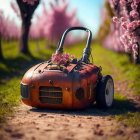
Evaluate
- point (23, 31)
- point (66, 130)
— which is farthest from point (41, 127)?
point (23, 31)

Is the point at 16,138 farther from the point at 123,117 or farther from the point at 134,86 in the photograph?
the point at 134,86

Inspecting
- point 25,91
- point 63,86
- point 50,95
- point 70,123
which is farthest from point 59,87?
point 70,123

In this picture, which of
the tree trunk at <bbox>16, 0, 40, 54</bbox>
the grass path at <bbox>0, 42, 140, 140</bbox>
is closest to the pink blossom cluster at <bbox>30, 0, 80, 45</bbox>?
the tree trunk at <bbox>16, 0, 40, 54</bbox>

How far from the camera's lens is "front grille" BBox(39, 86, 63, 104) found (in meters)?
5.97

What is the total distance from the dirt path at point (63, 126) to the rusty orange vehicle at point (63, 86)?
242mm

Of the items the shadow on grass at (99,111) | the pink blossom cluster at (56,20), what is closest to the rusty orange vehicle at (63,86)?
the shadow on grass at (99,111)

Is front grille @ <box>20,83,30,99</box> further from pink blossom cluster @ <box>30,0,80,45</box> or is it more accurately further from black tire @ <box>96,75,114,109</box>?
pink blossom cluster @ <box>30,0,80,45</box>

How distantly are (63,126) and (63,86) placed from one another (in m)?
1.10

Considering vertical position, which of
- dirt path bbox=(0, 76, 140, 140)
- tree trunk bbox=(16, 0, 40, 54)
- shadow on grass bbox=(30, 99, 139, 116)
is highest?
tree trunk bbox=(16, 0, 40, 54)

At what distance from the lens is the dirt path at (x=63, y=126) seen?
4410 millimetres

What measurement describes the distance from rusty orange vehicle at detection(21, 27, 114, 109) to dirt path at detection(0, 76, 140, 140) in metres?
0.24

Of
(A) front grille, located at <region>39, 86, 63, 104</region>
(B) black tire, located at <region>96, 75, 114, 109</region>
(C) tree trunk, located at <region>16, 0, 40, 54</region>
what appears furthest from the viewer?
(C) tree trunk, located at <region>16, 0, 40, 54</region>

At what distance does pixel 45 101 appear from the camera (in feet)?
20.1

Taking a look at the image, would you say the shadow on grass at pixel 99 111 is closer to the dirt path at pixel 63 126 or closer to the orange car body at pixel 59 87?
the dirt path at pixel 63 126
